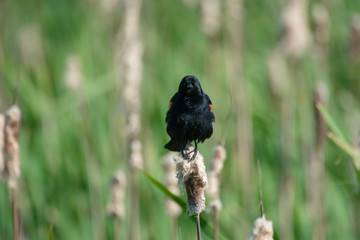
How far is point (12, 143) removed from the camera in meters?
1.60

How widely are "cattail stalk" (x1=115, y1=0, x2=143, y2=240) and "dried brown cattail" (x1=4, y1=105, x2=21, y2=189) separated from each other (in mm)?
723

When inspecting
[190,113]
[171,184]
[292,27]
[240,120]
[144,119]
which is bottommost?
[190,113]

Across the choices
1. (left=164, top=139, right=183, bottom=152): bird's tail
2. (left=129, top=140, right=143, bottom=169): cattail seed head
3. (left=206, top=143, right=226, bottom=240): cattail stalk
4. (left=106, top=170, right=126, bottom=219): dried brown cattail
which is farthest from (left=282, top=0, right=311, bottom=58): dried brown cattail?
(left=164, top=139, right=183, bottom=152): bird's tail

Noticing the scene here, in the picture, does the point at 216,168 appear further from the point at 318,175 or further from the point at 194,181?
the point at 318,175

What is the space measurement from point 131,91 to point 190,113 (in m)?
1.44

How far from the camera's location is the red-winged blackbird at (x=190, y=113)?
1.29 meters

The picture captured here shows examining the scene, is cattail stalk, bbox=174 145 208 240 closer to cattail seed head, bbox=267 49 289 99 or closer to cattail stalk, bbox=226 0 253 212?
cattail stalk, bbox=226 0 253 212

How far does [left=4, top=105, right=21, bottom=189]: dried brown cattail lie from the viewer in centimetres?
160

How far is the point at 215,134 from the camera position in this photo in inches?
157

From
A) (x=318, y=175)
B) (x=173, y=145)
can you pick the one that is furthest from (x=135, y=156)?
(x=318, y=175)

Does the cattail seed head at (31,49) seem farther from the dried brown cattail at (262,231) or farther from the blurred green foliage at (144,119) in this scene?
the dried brown cattail at (262,231)

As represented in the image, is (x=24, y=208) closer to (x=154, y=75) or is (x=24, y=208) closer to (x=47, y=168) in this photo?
(x=47, y=168)

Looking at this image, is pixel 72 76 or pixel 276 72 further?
pixel 276 72

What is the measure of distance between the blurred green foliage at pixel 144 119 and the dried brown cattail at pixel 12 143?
115 cm
